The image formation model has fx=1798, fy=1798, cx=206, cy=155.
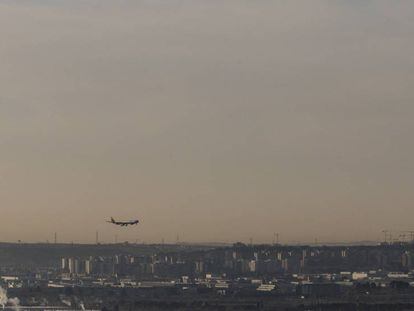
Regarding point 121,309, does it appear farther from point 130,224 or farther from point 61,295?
point 61,295

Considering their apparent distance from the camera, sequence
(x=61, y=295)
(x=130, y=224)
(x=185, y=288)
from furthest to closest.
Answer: (x=185, y=288) < (x=61, y=295) < (x=130, y=224)

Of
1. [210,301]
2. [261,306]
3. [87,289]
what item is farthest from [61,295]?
[261,306]

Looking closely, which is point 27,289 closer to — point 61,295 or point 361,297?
point 61,295

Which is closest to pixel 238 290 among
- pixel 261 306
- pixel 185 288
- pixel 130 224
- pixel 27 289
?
pixel 185 288

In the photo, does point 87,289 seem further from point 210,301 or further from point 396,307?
point 396,307

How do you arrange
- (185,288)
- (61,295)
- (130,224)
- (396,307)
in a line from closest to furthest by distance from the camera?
(130,224)
(396,307)
(61,295)
(185,288)

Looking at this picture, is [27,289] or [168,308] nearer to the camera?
[168,308]

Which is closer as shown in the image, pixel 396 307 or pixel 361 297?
pixel 396 307

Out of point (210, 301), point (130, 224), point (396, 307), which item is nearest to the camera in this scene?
point (130, 224)

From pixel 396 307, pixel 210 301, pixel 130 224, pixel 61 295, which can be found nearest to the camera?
pixel 130 224
